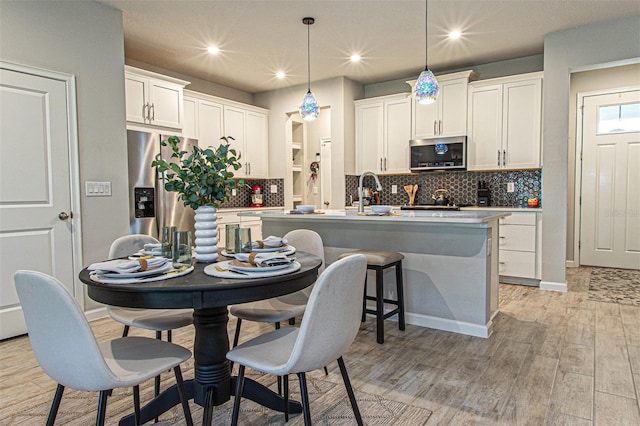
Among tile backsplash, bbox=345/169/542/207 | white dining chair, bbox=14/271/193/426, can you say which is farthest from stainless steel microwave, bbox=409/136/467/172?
white dining chair, bbox=14/271/193/426

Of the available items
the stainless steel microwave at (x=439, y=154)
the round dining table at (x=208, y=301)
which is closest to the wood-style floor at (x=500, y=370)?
the round dining table at (x=208, y=301)

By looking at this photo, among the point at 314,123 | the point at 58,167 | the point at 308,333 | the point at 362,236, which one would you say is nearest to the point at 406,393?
the point at 308,333

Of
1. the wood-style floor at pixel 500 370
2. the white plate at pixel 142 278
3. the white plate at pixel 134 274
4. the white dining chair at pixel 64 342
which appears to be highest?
the white plate at pixel 134 274

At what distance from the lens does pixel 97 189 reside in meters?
3.46

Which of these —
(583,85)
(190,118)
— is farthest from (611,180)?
(190,118)

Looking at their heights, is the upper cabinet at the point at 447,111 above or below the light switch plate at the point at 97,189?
above

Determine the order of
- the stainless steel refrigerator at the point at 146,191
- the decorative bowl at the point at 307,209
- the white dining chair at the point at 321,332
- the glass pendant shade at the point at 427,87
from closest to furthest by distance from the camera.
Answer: the white dining chair at the point at 321,332 < the glass pendant shade at the point at 427,87 < the decorative bowl at the point at 307,209 < the stainless steel refrigerator at the point at 146,191

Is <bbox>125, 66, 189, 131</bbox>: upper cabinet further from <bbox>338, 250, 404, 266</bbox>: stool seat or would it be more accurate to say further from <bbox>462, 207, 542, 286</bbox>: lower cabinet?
<bbox>462, 207, 542, 286</bbox>: lower cabinet

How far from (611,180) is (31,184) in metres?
6.63

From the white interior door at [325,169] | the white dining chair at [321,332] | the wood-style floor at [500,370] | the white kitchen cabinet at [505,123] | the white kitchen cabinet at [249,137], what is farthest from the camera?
the white interior door at [325,169]

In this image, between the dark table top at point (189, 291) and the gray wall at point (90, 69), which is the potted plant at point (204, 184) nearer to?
the dark table top at point (189, 291)

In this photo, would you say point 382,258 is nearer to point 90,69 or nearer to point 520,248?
point 520,248

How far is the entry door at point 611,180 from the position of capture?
17.5 ft

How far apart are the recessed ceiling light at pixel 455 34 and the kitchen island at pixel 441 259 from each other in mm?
2161
